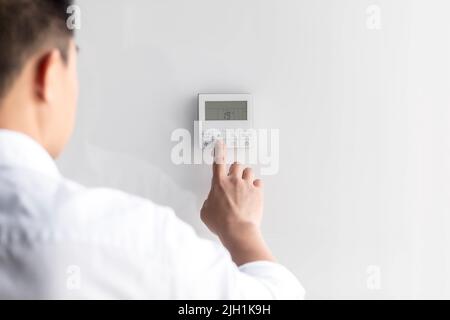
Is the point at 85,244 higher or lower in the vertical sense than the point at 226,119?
lower

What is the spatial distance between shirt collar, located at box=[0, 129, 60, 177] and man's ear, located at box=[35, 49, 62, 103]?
0.05m

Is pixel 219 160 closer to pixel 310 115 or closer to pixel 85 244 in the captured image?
pixel 310 115

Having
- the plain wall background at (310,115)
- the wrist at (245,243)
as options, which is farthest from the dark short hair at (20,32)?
the wrist at (245,243)

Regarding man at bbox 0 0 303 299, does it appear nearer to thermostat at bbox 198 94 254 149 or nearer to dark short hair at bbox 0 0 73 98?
dark short hair at bbox 0 0 73 98

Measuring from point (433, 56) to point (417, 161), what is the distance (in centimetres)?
15

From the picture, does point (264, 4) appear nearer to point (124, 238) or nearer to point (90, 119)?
point (90, 119)

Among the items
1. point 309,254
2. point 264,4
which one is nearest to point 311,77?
point 264,4

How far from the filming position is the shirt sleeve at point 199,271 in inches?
21.2

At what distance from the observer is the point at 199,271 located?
0.55m

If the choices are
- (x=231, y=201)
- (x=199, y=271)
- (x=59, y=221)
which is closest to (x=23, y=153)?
(x=59, y=221)

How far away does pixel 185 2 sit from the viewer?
0.76 metres

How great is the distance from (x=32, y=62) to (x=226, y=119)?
0.96ft

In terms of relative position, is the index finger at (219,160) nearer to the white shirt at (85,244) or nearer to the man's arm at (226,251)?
the man's arm at (226,251)

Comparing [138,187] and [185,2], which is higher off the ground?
[185,2]
